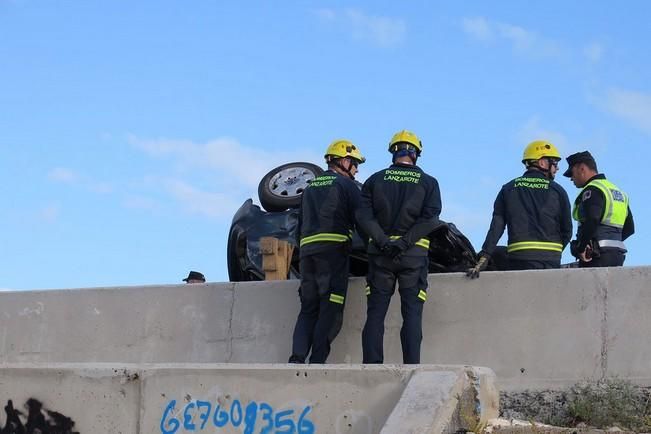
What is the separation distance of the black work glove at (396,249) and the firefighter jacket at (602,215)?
166 cm

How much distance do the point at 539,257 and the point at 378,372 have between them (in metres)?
3.06

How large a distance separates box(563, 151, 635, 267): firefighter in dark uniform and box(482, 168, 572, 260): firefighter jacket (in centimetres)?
18

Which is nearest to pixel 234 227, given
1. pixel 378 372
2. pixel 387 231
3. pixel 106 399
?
pixel 387 231

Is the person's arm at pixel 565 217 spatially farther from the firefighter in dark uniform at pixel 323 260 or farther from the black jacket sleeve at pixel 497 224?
the firefighter in dark uniform at pixel 323 260

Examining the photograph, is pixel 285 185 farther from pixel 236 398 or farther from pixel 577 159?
pixel 236 398

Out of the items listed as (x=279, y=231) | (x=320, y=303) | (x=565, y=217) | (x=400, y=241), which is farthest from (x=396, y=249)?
(x=279, y=231)

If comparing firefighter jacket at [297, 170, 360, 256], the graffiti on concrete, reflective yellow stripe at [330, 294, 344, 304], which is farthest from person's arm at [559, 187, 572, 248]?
the graffiti on concrete

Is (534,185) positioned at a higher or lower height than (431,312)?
higher

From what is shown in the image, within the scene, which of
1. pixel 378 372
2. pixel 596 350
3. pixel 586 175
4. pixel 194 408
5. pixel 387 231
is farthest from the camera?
pixel 586 175

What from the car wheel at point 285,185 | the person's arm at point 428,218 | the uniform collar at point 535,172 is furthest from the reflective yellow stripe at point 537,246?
the car wheel at point 285,185

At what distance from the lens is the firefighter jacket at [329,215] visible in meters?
9.88

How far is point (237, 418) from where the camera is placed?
7.52 m

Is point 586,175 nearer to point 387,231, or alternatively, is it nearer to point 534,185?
point 534,185

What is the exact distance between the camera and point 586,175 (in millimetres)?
10344
